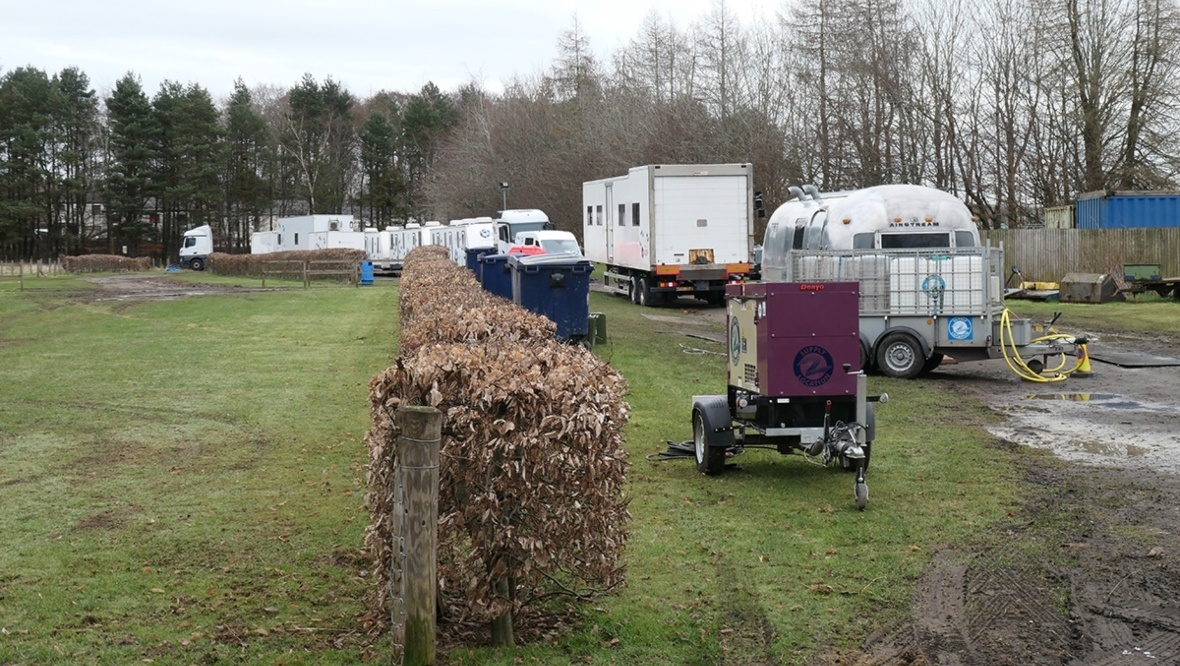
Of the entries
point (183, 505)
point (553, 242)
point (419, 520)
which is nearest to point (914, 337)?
point (183, 505)

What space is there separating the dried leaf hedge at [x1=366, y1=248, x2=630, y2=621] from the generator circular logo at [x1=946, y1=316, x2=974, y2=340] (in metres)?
13.3

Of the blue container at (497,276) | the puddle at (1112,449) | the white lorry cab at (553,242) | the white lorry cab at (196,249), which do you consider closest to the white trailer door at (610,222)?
the white lorry cab at (553,242)

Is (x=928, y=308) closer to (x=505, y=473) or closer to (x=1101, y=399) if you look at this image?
(x=1101, y=399)

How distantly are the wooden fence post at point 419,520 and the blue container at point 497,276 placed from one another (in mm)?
15444

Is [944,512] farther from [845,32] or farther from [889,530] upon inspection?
[845,32]

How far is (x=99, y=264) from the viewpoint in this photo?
69.8 metres

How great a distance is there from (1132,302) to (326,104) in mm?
80730

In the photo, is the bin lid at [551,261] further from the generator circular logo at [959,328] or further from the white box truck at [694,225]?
the white box truck at [694,225]

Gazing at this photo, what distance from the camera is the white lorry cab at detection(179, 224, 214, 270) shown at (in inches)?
3004

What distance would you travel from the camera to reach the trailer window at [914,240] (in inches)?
843

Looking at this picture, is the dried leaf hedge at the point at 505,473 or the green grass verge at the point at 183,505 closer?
the dried leaf hedge at the point at 505,473

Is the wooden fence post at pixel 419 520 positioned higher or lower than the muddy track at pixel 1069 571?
higher

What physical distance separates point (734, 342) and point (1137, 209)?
33.5m

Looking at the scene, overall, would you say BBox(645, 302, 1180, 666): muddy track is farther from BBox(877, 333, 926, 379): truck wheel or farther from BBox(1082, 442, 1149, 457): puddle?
BBox(877, 333, 926, 379): truck wheel
